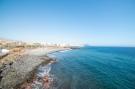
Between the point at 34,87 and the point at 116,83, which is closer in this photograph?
the point at 34,87

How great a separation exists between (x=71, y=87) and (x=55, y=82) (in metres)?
4.09

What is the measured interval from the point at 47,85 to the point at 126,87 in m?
14.4

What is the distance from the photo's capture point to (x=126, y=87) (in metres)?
24.4

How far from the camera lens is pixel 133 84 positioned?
25891mm

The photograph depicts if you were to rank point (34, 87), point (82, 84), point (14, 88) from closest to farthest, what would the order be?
point (14, 88), point (34, 87), point (82, 84)

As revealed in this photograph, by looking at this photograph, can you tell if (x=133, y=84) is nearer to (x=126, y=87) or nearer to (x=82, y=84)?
(x=126, y=87)

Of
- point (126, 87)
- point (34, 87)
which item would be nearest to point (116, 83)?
point (126, 87)

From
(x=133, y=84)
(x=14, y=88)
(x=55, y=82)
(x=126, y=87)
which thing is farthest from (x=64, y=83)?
(x=133, y=84)

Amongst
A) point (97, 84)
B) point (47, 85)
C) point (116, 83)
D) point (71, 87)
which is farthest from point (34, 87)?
point (116, 83)

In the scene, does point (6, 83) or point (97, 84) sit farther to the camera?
point (97, 84)

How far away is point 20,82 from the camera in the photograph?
2456 centimetres

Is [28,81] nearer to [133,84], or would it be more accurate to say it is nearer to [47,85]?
[47,85]

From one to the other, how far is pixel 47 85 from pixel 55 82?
7.83 feet

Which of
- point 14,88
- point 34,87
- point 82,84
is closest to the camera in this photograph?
point 14,88
